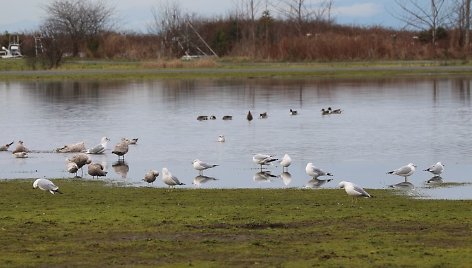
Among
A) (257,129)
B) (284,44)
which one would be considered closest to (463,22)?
(284,44)

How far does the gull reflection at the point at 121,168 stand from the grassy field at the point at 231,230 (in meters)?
4.23

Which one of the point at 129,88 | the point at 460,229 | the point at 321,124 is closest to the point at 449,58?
the point at 129,88

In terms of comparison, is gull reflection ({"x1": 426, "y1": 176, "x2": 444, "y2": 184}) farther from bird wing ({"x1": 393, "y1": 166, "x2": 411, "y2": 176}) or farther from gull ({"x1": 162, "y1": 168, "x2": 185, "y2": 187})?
gull ({"x1": 162, "y1": 168, "x2": 185, "y2": 187})

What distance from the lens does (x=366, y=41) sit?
7425cm

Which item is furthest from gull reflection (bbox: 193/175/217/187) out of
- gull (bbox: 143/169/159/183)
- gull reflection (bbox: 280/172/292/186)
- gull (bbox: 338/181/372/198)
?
gull (bbox: 338/181/372/198)

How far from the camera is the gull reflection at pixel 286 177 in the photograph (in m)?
19.2

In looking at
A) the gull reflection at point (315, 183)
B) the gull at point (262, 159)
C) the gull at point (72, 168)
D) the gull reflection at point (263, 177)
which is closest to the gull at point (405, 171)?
the gull reflection at point (315, 183)

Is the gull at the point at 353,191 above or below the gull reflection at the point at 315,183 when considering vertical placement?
above

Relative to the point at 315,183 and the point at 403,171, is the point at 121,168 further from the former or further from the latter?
the point at 403,171

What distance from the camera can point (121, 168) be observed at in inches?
867

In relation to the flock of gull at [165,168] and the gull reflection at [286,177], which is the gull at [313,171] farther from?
the gull reflection at [286,177]

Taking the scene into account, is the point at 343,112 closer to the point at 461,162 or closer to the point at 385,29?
the point at 461,162

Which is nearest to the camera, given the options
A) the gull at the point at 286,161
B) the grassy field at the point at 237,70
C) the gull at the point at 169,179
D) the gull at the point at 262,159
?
the gull at the point at 169,179

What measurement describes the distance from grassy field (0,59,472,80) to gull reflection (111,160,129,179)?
38.4 metres
